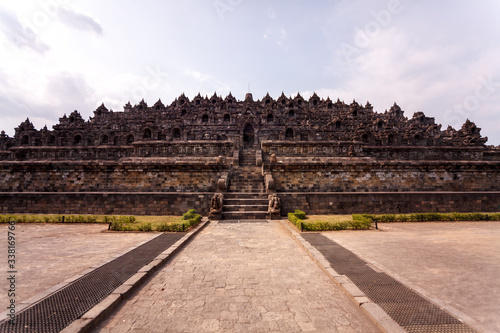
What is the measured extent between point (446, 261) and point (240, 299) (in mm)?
5801

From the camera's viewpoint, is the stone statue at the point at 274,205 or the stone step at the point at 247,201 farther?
the stone step at the point at 247,201

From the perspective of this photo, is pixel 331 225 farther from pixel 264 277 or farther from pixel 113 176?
pixel 113 176

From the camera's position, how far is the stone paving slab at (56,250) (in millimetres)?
4910

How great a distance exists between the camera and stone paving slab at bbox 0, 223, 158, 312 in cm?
491

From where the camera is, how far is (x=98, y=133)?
33.4 meters

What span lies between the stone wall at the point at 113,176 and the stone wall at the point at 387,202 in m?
6.40

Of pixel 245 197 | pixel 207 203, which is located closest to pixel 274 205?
pixel 245 197

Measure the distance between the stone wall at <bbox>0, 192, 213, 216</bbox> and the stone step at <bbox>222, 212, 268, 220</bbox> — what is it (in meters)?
1.56

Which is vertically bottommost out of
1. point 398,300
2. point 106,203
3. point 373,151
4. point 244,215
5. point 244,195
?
point 398,300

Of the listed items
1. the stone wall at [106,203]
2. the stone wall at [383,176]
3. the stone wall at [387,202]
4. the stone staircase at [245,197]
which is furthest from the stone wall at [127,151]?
the stone wall at [387,202]

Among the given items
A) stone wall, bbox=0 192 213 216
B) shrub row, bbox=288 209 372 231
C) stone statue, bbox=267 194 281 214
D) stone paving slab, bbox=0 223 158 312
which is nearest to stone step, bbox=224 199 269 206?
stone statue, bbox=267 194 281 214

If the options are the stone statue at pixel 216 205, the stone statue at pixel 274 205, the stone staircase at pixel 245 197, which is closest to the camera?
the stone statue at pixel 216 205

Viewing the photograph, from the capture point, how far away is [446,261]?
20.2 feet

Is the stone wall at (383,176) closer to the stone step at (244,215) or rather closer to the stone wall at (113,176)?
the stone step at (244,215)
